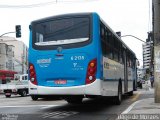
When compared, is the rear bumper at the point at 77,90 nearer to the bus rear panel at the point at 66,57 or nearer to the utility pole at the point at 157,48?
the bus rear panel at the point at 66,57

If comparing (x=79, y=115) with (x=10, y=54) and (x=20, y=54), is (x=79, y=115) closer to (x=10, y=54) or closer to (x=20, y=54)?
(x=10, y=54)

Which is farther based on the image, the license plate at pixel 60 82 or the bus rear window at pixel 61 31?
the bus rear window at pixel 61 31

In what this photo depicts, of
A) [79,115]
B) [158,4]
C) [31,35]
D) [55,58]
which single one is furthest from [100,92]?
[158,4]

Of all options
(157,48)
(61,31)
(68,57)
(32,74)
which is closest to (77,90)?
(68,57)

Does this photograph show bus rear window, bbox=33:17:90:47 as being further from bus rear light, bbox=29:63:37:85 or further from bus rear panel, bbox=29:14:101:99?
bus rear light, bbox=29:63:37:85

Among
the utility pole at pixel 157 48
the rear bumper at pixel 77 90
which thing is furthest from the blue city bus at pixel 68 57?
the utility pole at pixel 157 48

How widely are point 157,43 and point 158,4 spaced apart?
1568 mm

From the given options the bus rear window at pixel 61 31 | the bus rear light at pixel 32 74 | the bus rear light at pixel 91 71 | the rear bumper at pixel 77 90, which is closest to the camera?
the rear bumper at pixel 77 90

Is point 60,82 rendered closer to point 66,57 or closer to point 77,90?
point 77,90

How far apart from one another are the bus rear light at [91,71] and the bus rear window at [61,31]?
0.86m

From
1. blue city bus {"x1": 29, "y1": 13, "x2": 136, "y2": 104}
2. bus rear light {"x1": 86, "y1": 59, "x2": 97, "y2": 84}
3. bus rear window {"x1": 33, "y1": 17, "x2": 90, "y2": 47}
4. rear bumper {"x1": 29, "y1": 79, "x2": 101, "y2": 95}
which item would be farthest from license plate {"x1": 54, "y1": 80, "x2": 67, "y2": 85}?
bus rear window {"x1": 33, "y1": 17, "x2": 90, "y2": 47}

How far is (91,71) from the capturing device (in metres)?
13.0

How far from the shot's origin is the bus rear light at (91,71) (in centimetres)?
1293

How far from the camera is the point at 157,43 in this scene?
1566 cm
